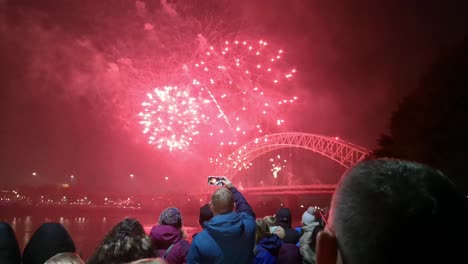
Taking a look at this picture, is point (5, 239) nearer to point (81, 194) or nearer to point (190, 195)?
point (190, 195)

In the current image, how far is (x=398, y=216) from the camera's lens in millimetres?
1079

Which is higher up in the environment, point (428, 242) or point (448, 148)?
point (448, 148)

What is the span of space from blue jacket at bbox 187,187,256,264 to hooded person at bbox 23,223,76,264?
3.90ft

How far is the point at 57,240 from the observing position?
11.9 feet

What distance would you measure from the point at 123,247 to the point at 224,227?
1136mm

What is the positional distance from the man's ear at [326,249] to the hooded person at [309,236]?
4.99m

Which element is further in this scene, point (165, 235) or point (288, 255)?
point (288, 255)

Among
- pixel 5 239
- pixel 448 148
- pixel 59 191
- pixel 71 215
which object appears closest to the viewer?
pixel 5 239

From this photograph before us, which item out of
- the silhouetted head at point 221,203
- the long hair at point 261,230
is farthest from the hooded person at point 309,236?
the silhouetted head at point 221,203

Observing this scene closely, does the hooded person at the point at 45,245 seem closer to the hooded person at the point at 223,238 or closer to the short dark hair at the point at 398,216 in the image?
the hooded person at the point at 223,238

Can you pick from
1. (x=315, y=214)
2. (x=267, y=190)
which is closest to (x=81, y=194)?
(x=267, y=190)

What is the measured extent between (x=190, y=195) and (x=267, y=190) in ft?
68.4

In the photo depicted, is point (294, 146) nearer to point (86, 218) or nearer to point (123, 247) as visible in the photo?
point (86, 218)

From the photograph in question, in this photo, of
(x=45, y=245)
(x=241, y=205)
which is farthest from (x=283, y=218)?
(x=45, y=245)
